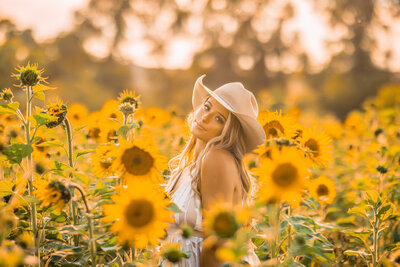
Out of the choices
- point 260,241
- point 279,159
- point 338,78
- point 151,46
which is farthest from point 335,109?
point 279,159

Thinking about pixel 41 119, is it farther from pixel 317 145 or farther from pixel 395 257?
pixel 395 257

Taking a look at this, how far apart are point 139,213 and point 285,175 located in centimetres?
47

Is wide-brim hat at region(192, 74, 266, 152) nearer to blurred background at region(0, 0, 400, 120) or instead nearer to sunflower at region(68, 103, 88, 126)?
sunflower at region(68, 103, 88, 126)

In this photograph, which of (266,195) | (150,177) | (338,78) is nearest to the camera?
(266,195)

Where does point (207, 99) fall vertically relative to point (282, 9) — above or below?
below

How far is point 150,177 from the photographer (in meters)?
1.38

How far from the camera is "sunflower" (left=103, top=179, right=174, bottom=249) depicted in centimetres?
115

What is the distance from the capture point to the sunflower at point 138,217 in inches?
45.4

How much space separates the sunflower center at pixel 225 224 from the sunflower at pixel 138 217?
25 cm

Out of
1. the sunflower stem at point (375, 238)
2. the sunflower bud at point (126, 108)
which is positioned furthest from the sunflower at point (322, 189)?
the sunflower bud at point (126, 108)

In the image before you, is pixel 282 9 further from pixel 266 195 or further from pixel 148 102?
pixel 266 195

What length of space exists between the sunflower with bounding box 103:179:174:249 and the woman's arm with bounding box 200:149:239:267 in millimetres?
577

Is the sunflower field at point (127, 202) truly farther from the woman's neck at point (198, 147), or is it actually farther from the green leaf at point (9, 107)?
the woman's neck at point (198, 147)

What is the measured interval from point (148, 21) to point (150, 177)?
18660 mm
